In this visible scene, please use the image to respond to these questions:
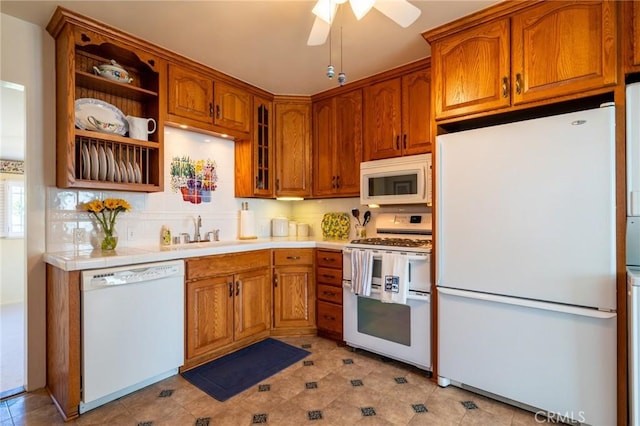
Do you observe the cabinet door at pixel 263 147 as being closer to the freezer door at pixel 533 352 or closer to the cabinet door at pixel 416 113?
the cabinet door at pixel 416 113

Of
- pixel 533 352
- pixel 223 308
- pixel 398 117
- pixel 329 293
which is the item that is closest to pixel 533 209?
pixel 533 352

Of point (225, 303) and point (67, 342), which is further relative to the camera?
point (225, 303)

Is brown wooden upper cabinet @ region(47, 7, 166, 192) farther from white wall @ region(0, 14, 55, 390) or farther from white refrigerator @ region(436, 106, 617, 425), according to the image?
white refrigerator @ region(436, 106, 617, 425)

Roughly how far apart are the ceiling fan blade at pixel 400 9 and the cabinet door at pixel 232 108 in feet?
5.73

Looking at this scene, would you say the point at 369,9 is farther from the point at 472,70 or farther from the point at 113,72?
the point at 113,72

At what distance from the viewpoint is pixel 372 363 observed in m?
2.47

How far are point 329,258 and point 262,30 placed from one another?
191 centimetres

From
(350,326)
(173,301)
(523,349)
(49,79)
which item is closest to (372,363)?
(350,326)

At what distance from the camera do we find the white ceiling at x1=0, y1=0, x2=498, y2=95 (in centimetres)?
190

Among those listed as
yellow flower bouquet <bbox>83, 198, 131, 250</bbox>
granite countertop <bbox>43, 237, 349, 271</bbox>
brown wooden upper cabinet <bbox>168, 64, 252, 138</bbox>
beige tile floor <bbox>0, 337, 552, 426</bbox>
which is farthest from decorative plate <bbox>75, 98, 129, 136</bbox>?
Result: beige tile floor <bbox>0, 337, 552, 426</bbox>

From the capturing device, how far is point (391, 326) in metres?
2.45

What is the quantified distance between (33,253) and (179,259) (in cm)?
92

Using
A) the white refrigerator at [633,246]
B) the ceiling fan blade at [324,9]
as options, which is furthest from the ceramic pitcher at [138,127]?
the white refrigerator at [633,246]

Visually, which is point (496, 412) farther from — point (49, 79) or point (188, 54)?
point (49, 79)
